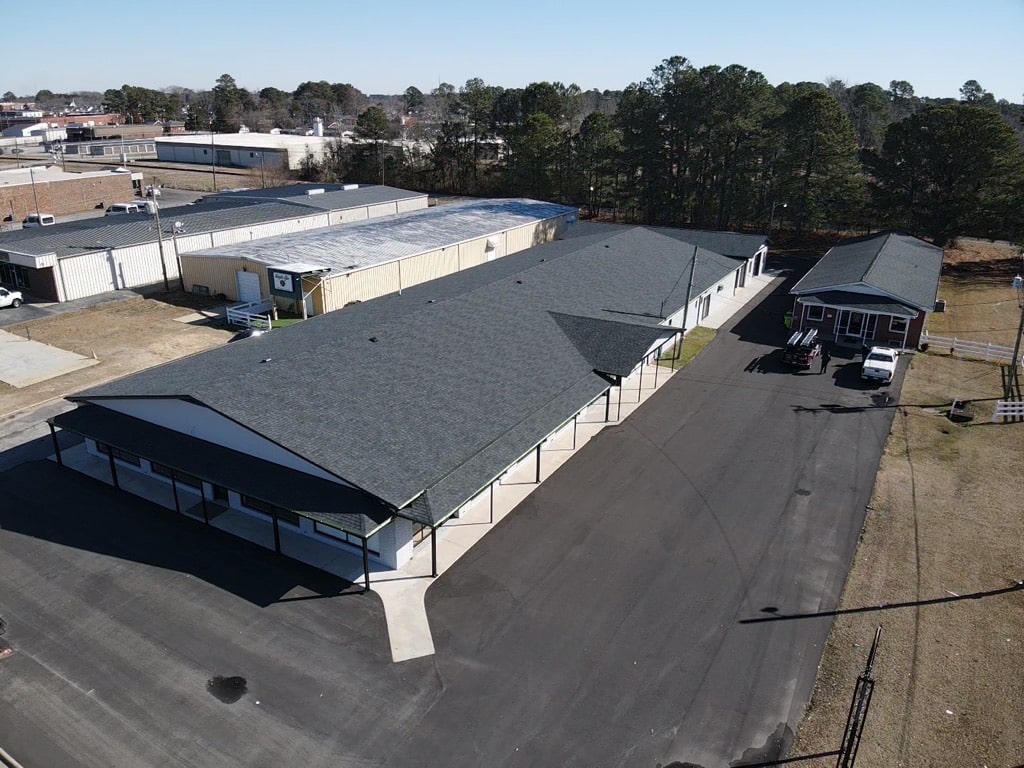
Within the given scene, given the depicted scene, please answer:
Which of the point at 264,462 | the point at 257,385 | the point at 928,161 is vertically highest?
the point at 928,161

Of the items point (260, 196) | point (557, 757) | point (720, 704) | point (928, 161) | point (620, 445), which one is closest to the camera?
point (557, 757)

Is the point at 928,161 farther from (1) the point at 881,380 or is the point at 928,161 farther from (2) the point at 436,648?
(2) the point at 436,648

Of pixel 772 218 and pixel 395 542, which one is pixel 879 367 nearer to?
pixel 395 542

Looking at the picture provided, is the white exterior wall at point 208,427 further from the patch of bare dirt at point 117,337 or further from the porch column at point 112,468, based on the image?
the patch of bare dirt at point 117,337

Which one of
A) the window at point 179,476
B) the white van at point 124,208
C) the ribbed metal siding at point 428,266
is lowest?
the window at point 179,476

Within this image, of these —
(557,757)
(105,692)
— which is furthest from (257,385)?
(557,757)

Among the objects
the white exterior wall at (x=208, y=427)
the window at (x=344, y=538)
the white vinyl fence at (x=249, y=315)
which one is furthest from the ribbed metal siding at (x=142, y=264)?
the window at (x=344, y=538)
